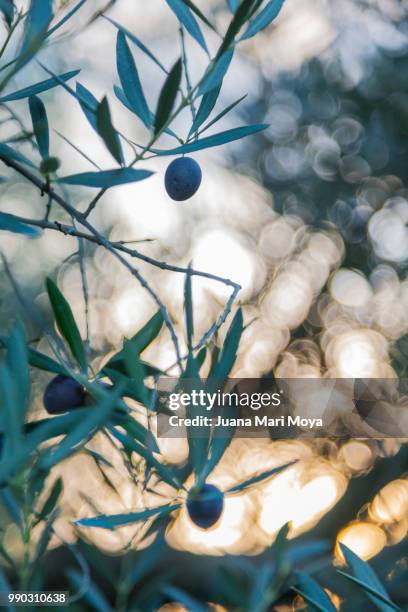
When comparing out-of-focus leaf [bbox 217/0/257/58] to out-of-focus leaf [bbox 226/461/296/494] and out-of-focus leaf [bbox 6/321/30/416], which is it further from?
out-of-focus leaf [bbox 226/461/296/494]

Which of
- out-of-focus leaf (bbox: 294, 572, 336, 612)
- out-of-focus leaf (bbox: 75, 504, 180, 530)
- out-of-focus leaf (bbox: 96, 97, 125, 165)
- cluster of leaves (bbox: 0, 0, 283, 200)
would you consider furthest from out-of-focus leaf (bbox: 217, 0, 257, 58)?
out-of-focus leaf (bbox: 294, 572, 336, 612)

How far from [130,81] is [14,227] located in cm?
22

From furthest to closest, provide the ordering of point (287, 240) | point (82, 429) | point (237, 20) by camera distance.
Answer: point (287, 240) < point (237, 20) < point (82, 429)

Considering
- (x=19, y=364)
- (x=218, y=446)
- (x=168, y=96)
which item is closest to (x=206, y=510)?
(x=218, y=446)

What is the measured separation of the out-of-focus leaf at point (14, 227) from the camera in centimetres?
67

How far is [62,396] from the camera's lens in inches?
31.1

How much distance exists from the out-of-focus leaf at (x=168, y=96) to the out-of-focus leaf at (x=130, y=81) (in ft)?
0.48

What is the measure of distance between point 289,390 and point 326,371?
1.17 feet

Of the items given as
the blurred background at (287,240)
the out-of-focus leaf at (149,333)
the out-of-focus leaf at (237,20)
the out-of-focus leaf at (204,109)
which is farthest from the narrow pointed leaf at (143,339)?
the blurred background at (287,240)

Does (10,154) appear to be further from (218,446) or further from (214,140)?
(218,446)

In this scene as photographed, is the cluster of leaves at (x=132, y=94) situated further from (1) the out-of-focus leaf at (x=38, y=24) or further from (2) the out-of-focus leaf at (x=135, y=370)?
(2) the out-of-focus leaf at (x=135, y=370)

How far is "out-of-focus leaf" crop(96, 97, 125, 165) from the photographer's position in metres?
0.56

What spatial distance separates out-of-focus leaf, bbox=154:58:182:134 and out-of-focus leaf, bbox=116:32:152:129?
0.15 meters

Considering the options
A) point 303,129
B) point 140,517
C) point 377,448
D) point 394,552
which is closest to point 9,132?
point 303,129
